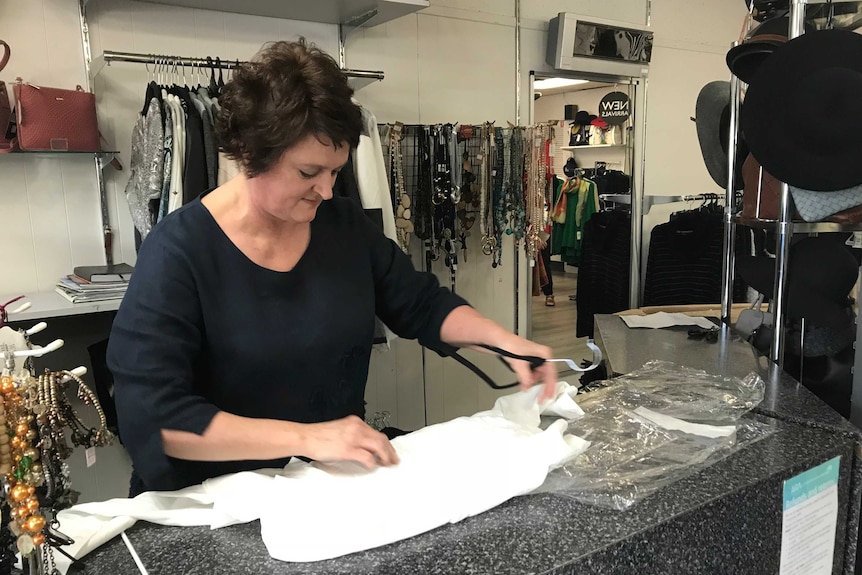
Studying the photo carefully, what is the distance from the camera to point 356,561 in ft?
2.53

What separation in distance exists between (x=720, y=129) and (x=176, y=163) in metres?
1.75

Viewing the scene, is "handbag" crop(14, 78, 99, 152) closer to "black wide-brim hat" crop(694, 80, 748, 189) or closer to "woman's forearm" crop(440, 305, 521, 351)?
"woman's forearm" crop(440, 305, 521, 351)

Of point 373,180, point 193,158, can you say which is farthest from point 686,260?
point 193,158

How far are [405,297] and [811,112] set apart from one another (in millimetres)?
892

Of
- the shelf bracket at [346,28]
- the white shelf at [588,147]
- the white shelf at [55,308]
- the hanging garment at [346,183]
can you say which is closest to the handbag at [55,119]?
the white shelf at [55,308]

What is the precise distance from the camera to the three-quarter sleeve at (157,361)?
98 centimetres

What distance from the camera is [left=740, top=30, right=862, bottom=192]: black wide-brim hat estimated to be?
1273 millimetres

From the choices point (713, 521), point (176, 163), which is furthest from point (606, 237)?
point (713, 521)

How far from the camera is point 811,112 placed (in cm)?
132

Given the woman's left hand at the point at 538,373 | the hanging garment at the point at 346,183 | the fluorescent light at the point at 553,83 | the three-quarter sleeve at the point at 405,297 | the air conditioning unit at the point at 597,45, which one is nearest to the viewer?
the woman's left hand at the point at 538,373

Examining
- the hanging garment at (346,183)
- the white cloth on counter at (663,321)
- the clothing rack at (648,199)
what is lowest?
the white cloth on counter at (663,321)

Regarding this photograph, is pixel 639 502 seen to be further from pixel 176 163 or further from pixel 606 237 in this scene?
pixel 606 237

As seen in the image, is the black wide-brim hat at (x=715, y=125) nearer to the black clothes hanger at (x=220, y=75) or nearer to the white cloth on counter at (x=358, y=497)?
the white cloth on counter at (x=358, y=497)

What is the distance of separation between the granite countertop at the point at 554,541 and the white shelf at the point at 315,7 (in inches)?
85.7
